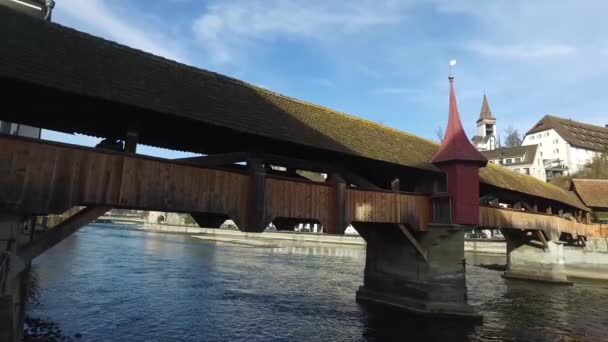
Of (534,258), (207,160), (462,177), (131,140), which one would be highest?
(462,177)

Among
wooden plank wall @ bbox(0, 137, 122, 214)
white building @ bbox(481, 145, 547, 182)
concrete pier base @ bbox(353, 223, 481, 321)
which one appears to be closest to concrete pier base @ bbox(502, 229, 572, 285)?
concrete pier base @ bbox(353, 223, 481, 321)

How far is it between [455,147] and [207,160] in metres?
7.49

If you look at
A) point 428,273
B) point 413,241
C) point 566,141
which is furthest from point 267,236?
point 413,241

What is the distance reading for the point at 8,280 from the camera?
600 cm

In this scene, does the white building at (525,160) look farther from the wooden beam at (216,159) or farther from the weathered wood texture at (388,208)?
the wooden beam at (216,159)

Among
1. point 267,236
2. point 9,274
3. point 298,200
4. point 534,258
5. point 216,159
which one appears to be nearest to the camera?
point 9,274

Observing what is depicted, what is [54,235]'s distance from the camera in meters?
6.38

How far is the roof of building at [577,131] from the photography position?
5800cm

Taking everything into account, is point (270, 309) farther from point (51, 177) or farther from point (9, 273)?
point (51, 177)

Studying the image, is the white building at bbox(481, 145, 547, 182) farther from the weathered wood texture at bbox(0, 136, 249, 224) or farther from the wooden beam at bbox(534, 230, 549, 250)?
the weathered wood texture at bbox(0, 136, 249, 224)

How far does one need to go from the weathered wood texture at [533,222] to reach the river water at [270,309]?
298cm

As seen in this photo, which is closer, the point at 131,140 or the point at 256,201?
the point at 131,140

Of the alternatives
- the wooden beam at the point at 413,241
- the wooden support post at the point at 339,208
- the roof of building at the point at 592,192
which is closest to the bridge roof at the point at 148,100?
the wooden support post at the point at 339,208

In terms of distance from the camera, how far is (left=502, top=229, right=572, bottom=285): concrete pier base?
21359 mm
